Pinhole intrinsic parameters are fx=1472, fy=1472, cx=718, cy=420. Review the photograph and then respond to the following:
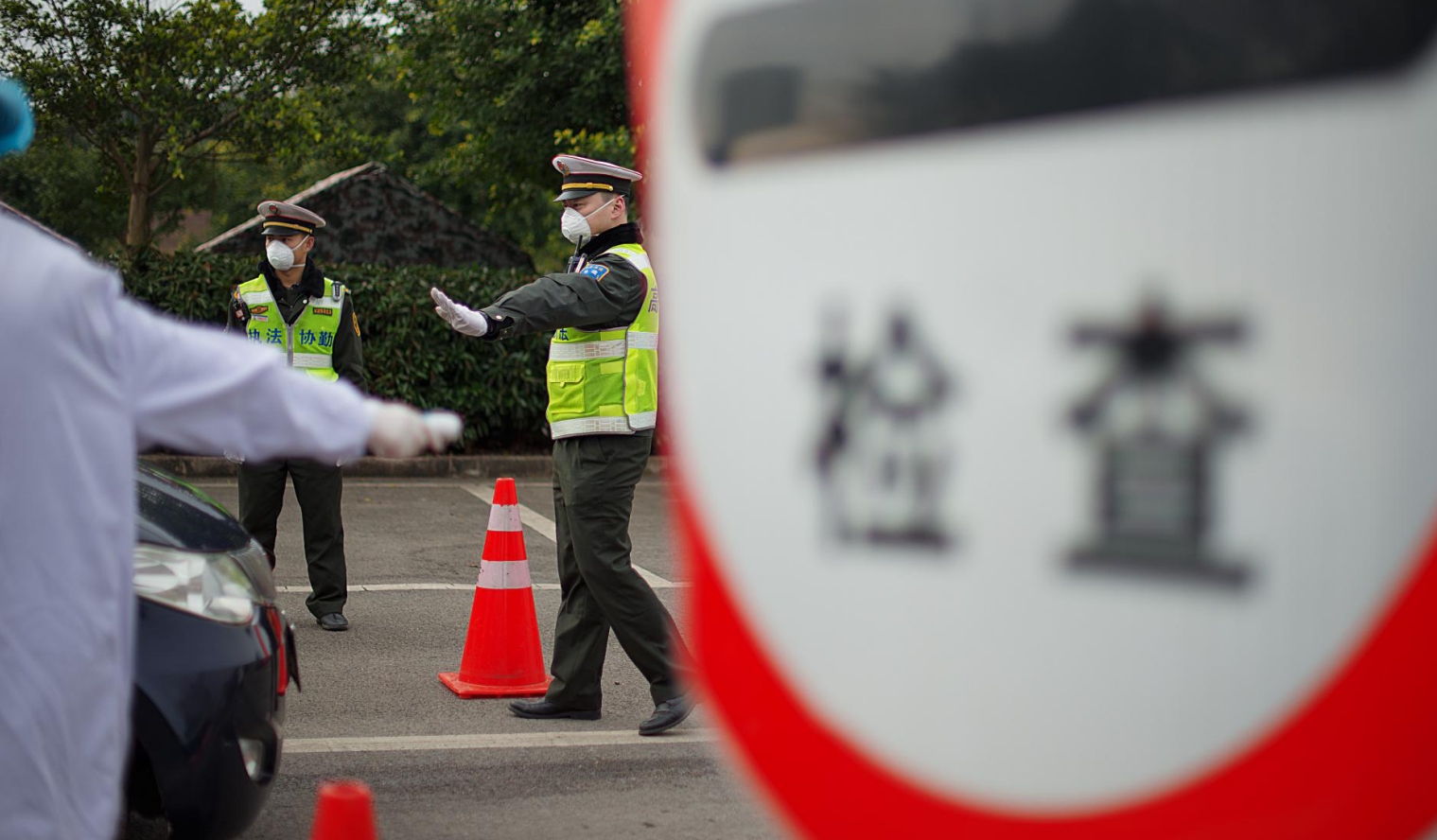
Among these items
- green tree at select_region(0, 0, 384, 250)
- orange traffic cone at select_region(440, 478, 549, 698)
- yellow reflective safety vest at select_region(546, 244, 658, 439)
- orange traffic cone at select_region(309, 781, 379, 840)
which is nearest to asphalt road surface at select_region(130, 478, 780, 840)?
orange traffic cone at select_region(440, 478, 549, 698)

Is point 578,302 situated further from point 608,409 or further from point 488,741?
point 488,741

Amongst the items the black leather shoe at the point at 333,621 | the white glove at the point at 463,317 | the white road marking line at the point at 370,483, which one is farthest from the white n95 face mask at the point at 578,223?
the white road marking line at the point at 370,483

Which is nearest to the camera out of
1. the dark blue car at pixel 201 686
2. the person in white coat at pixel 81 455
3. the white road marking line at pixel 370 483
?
the person in white coat at pixel 81 455

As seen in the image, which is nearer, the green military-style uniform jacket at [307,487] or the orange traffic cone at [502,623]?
the orange traffic cone at [502,623]

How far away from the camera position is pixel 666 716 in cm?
508

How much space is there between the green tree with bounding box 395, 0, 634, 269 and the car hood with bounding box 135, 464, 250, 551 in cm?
1209

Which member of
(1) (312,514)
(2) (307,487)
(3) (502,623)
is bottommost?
(3) (502,623)

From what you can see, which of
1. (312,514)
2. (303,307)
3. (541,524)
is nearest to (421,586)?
(312,514)

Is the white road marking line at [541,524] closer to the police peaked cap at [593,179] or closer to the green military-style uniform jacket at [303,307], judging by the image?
the green military-style uniform jacket at [303,307]

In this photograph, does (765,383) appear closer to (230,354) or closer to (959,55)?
(959,55)

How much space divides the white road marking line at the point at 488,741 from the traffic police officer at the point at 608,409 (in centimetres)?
7

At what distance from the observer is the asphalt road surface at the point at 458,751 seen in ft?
13.8

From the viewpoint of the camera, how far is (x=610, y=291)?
4832 mm

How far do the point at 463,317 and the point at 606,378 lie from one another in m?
0.55
